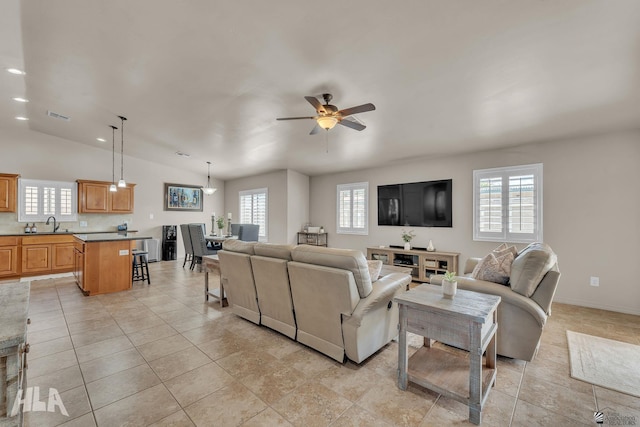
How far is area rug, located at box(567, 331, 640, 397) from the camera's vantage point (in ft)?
7.20

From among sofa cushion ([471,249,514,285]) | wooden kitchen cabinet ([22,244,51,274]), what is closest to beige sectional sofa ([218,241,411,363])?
sofa cushion ([471,249,514,285])

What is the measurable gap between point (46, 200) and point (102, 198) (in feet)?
3.24

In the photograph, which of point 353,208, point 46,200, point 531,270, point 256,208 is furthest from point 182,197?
point 531,270

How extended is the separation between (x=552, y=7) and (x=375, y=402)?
9.79ft

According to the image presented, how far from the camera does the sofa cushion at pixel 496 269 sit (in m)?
2.65

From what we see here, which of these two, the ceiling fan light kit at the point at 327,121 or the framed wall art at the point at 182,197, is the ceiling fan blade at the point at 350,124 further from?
the framed wall art at the point at 182,197

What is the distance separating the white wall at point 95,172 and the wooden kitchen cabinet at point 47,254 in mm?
628

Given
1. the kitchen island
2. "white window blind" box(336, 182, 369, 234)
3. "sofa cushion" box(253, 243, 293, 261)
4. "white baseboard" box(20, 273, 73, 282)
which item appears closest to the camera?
"sofa cushion" box(253, 243, 293, 261)

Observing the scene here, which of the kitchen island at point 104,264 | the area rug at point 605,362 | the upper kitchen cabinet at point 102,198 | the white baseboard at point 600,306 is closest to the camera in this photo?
the area rug at point 605,362

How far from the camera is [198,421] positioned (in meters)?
1.80

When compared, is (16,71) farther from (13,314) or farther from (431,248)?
(431,248)

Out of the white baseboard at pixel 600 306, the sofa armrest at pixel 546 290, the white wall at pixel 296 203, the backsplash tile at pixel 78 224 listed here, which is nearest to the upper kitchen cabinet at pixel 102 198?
the backsplash tile at pixel 78 224

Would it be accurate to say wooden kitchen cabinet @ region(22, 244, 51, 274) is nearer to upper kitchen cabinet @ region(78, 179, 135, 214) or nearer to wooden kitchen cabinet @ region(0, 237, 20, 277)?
wooden kitchen cabinet @ region(0, 237, 20, 277)

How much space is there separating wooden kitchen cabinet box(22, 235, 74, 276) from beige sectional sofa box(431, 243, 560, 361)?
7.75 metres
